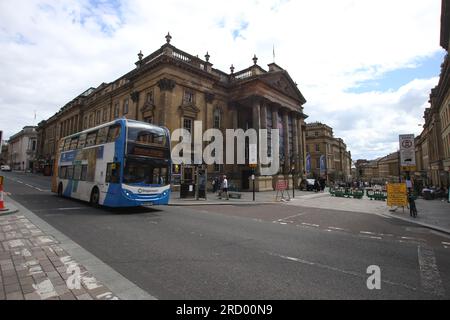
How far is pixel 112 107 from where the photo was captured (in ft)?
116

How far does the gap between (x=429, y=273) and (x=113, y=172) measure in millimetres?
10832

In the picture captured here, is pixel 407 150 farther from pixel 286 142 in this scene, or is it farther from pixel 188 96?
pixel 286 142

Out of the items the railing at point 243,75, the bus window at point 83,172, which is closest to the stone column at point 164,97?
the railing at point 243,75

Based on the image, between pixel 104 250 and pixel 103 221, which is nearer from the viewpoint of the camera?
pixel 104 250

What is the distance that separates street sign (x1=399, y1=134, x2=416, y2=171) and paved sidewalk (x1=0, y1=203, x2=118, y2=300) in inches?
568

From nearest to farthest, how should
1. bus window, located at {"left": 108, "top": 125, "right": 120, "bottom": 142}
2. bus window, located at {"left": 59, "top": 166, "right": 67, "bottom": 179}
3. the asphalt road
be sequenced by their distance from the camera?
the asphalt road → bus window, located at {"left": 108, "top": 125, "right": 120, "bottom": 142} → bus window, located at {"left": 59, "top": 166, "right": 67, "bottom": 179}

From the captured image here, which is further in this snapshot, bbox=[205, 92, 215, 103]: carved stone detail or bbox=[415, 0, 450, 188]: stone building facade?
bbox=[205, 92, 215, 103]: carved stone detail

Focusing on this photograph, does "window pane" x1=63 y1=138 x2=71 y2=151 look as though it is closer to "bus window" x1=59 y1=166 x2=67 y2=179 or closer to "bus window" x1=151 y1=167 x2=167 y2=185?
"bus window" x1=59 y1=166 x2=67 y2=179

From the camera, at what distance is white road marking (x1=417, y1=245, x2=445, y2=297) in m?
3.82

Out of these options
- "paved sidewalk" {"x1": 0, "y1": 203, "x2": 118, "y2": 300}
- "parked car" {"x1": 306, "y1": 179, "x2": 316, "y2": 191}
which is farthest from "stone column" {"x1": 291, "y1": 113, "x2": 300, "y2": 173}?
"paved sidewalk" {"x1": 0, "y1": 203, "x2": 118, "y2": 300}

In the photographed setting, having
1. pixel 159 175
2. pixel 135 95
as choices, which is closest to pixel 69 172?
pixel 159 175
